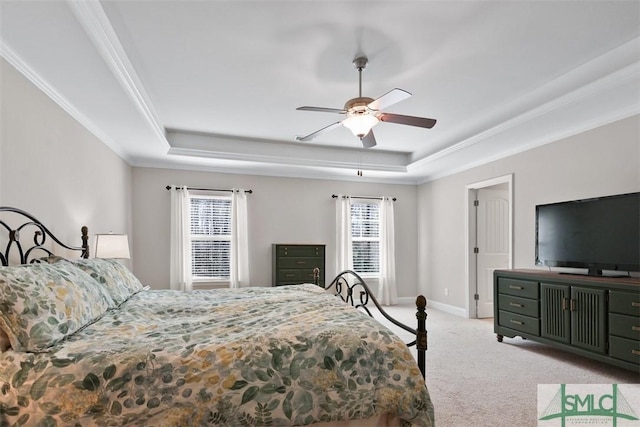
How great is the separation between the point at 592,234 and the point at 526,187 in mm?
1223

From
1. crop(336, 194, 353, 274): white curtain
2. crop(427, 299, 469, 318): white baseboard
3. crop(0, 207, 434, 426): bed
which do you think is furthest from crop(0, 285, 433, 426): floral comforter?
crop(336, 194, 353, 274): white curtain

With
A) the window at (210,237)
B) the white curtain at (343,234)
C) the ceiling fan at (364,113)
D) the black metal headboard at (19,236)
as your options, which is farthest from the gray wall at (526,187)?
the black metal headboard at (19,236)

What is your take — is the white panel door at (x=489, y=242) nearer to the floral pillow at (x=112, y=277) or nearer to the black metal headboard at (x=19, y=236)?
the floral pillow at (x=112, y=277)

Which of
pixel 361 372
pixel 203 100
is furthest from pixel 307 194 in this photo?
pixel 361 372

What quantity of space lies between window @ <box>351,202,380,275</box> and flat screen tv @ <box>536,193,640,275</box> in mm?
3107

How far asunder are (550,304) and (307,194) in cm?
409

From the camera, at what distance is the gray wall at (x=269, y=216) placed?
5.80 meters

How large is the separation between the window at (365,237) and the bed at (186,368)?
190 inches

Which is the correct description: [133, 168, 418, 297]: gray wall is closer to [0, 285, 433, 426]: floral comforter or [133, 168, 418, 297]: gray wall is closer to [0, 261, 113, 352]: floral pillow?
[0, 261, 113, 352]: floral pillow

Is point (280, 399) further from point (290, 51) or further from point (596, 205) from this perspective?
point (596, 205)

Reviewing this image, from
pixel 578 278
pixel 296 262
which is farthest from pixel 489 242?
pixel 296 262

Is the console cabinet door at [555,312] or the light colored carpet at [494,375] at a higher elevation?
the console cabinet door at [555,312]

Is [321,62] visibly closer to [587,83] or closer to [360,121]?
[360,121]

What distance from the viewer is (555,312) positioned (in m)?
3.70
